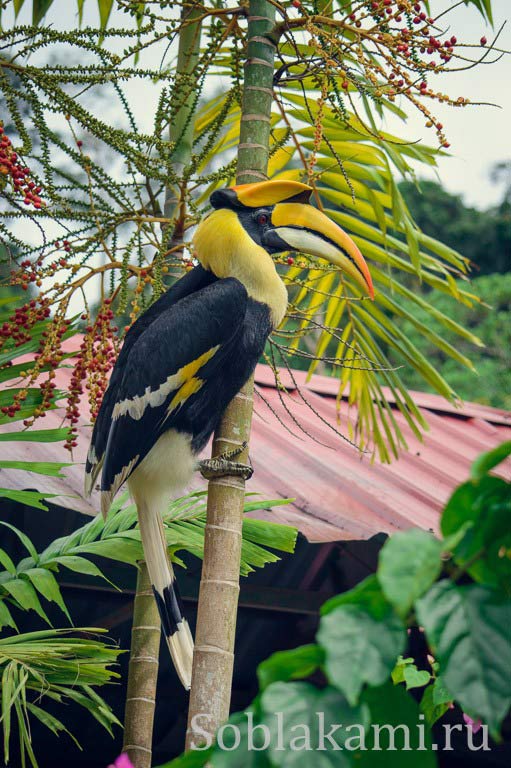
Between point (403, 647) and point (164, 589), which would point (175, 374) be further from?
point (403, 647)

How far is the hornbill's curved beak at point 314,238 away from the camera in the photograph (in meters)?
2.17

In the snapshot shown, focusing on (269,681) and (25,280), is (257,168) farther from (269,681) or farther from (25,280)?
(269,681)

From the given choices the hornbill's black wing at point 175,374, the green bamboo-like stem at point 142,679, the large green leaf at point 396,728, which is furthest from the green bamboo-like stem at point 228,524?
the large green leaf at point 396,728

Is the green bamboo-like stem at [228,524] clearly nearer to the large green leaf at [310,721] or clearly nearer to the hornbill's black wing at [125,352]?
the hornbill's black wing at [125,352]

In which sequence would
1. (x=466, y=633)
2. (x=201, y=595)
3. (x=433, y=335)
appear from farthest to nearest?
1. (x=433, y=335)
2. (x=201, y=595)
3. (x=466, y=633)

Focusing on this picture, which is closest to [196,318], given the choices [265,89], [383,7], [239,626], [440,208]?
[265,89]

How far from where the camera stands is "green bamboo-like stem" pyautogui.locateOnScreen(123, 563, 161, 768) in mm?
2301

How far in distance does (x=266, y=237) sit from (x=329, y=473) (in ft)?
5.29

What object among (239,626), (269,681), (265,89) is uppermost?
(265,89)

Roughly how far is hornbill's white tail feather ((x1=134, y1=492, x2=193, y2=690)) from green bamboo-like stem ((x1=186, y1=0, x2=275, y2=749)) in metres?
0.37

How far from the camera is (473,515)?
65 centimetres

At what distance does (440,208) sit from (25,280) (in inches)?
522

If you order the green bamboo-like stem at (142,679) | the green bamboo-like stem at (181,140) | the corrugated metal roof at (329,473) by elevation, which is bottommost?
the green bamboo-like stem at (142,679)

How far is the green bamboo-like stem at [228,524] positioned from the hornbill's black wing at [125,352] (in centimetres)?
29
